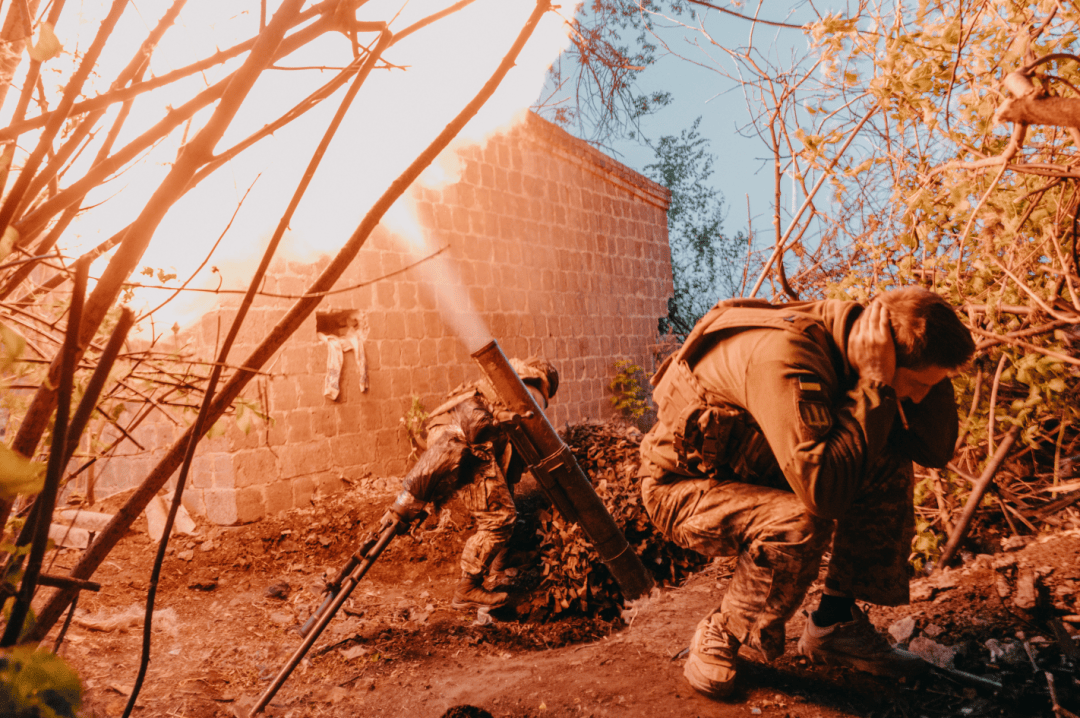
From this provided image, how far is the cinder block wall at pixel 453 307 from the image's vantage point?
5.74 metres

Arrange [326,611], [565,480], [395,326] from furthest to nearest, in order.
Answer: [395,326] → [565,480] → [326,611]

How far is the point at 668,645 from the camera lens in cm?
309

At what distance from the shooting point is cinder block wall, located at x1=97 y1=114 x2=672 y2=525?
574cm

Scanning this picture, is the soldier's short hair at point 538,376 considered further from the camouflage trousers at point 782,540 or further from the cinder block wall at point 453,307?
the camouflage trousers at point 782,540

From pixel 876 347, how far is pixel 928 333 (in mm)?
167

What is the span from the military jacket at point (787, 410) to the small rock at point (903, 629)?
0.73 meters

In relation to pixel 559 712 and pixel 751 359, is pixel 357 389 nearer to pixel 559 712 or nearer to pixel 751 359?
pixel 559 712

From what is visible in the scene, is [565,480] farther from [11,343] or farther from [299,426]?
[299,426]

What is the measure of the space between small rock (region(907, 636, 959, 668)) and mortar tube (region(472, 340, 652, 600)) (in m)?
1.29

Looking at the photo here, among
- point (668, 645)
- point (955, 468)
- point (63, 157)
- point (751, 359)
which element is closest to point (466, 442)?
point (668, 645)

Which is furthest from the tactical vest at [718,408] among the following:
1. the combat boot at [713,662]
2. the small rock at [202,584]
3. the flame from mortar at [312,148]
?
the small rock at [202,584]

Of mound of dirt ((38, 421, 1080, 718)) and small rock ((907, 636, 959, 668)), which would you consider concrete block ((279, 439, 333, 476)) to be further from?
small rock ((907, 636, 959, 668))

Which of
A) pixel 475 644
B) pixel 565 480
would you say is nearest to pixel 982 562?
pixel 565 480

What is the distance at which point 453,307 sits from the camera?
24.5 feet
